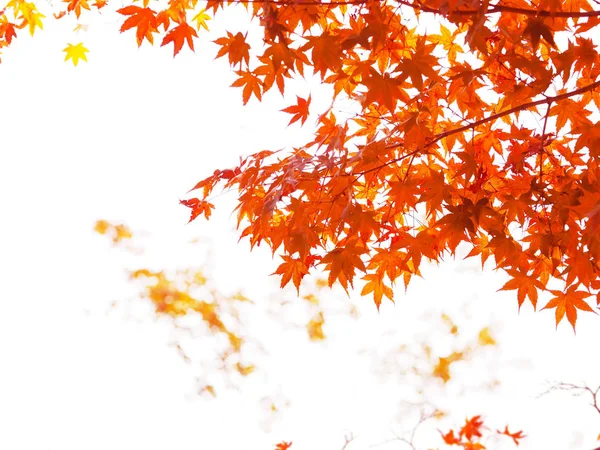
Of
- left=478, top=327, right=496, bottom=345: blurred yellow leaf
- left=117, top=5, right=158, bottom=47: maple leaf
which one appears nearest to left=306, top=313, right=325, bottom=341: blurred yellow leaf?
left=478, top=327, right=496, bottom=345: blurred yellow leaf

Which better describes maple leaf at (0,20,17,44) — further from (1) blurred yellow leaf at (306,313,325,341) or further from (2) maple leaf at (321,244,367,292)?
(1) blurred yellow leaf at (306,313,325,341)

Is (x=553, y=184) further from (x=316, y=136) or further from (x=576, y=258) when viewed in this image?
(x=316, y=136)

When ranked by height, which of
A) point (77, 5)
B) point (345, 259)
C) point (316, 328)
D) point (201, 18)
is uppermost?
point (316, 328)

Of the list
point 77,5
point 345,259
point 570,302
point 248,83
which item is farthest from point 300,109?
point 77,5

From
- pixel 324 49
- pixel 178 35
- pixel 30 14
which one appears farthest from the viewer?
pixel 30 14

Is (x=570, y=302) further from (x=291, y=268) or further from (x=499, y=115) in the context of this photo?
(x=291, y=268)

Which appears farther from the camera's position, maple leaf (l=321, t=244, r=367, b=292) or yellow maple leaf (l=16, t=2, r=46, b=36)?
yellow maple leaf (l=16, t=2, r=46, b=36)

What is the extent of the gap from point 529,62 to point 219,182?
0.93 m

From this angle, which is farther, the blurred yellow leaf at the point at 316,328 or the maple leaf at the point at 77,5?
the blurred yellow leaf at the point at 316,328

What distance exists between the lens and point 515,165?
182cm

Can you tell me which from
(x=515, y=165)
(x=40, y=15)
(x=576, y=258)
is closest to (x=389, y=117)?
(x=515, y=165)

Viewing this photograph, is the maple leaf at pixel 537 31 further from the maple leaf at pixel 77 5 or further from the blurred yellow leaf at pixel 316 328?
the blurred yellow leaf at pixel 316 328

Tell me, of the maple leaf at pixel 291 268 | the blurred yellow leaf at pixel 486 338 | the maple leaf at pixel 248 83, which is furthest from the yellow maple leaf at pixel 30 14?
the blurred yellow leaf at pixel 486 338

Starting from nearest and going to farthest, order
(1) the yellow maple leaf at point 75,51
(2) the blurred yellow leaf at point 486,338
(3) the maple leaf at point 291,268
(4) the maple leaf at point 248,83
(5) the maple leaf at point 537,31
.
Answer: (5) the maple leaf at point 537,31 < (4) the maple leaf at point 248,83 < (3) the maple leaf at point 291,268 < (1) the yellow maple leaf at point 75,51 < (2) the blurred yellow leaf at point 486,338
